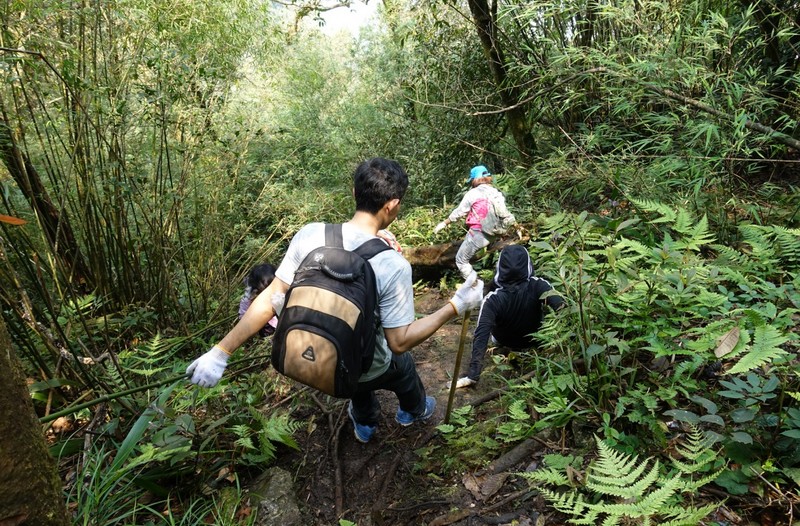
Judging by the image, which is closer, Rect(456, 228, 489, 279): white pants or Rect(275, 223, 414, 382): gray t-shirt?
Rect(275, 223, 414, 382): gray t-shirt

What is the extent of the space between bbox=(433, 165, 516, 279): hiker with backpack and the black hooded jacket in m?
1.87

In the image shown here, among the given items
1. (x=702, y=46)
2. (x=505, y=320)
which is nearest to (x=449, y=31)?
(x=702, y=46)

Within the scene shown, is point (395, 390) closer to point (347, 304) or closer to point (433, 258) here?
point (347, 304)

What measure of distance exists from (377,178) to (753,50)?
15.1 ft

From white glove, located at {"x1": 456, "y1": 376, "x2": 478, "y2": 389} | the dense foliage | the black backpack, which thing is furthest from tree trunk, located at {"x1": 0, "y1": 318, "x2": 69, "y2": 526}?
white glove, located at {"x1": 456, "y1": 376, "x2": 478, "y2": 389}

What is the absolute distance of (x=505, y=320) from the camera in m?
3.02

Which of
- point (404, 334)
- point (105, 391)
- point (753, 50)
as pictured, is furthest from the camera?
point (753, 50)

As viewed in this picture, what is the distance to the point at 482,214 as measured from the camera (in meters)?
5.01

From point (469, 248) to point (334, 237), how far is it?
3.48m

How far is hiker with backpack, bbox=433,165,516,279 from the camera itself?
5.01 meters

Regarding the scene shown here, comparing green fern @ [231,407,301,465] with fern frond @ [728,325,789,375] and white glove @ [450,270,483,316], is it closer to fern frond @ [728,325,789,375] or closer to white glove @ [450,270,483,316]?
white glove @ [450,270,483,316]

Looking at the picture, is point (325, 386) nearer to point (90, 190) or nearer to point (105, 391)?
point (105, 391)

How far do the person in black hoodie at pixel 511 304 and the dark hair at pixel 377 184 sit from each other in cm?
127

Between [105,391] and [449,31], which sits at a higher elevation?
[449,31]
